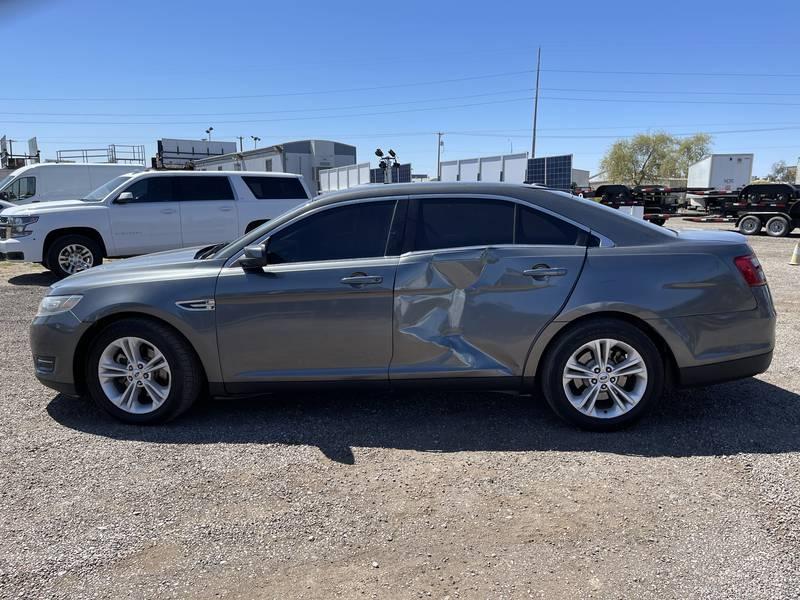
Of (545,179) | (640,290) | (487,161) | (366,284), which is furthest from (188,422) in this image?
(487,161)

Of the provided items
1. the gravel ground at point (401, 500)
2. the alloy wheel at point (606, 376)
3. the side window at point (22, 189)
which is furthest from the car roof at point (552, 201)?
the side window at point (22, 189)

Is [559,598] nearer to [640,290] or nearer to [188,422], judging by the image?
[640,290]

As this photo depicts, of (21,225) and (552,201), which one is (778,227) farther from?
(21,225)

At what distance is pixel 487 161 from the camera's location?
27.9 m

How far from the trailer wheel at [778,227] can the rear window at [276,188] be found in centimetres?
1642

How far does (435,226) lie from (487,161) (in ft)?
81.7

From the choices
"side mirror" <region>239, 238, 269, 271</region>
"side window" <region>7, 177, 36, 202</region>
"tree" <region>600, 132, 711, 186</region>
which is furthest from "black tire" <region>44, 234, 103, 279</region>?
"tree" <region>600, 132, 711, 186</region>

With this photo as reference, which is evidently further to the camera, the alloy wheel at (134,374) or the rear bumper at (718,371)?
the alloy wheel at (134,374)

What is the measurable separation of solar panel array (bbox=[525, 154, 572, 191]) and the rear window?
14.3 m

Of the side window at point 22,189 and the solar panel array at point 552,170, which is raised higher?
the solar panel array at point 552,170

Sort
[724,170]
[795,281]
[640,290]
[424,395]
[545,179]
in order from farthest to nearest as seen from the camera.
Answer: [724,170] → [545,179] → [795,281] → [424,395] → [640,290]

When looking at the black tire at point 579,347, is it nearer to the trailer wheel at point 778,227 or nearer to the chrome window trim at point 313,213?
the chrome window trim at point 313,213

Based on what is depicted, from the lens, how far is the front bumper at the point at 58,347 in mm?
4078

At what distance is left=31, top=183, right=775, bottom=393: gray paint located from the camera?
12.5 ft
